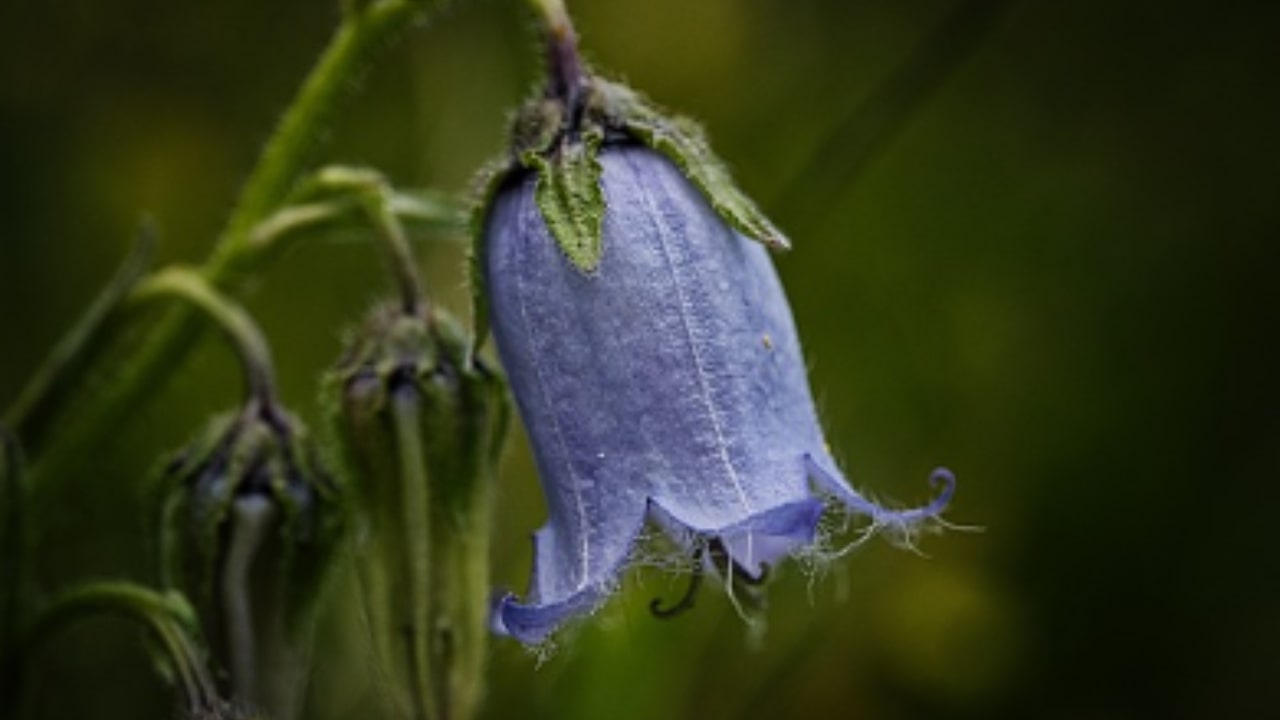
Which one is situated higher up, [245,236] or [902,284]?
[902,284]

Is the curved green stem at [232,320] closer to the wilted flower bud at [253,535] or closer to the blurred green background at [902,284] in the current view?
the wilted flower bud at [253,535]

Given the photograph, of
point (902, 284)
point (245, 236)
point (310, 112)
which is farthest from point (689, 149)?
point (902, 284)

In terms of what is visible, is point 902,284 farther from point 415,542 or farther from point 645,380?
point 645,380

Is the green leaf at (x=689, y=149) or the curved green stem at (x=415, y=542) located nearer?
the green leaf at (x=689, y=149)

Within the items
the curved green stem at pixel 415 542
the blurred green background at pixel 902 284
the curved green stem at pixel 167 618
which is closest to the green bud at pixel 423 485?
A: the curved green stem at pixel 415 542

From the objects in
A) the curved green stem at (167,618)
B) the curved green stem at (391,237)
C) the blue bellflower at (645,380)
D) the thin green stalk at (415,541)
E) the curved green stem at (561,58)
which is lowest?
the curved green stem at (167,618)

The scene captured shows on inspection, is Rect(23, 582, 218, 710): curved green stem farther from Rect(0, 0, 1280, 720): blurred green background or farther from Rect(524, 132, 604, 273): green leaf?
Rect(0, 0, 1280, 720): blurred green background

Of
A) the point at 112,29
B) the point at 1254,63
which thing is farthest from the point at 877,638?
the point at 112,29
